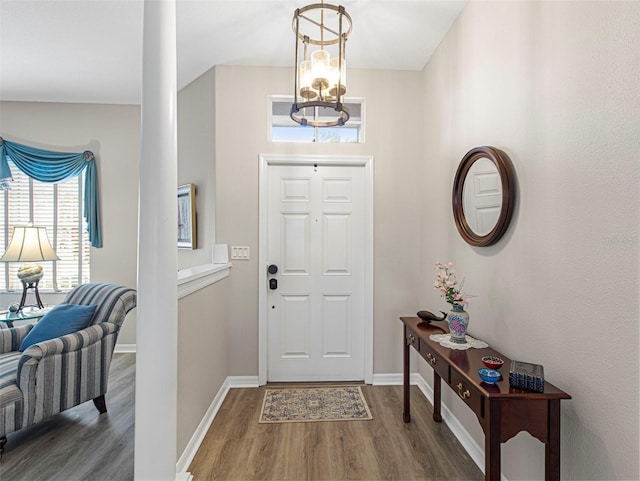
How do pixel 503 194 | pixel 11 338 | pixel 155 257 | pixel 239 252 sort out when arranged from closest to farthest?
1. pixel 155 257
2. pixel 503 194
3. pixel 11 338
4. pixel 239 252

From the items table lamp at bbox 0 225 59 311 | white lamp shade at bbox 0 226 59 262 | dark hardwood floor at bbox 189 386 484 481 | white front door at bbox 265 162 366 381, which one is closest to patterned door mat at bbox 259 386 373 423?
dark hardwood floor at bbox 189 386 484 481

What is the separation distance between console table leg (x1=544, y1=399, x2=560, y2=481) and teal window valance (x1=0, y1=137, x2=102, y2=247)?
4.24 meters

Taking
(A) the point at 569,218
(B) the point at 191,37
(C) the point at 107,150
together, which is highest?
(B) the point at 191,37

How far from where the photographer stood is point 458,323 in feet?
5.99

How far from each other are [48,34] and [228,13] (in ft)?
4.66

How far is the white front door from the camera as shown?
3062 millimetres

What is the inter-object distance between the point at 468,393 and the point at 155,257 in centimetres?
153

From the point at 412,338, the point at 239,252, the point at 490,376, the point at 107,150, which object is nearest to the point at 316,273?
the point at 239,252

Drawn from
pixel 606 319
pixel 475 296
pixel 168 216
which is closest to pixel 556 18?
pixel 606 319

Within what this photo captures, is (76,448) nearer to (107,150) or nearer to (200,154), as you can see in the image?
(200,154)

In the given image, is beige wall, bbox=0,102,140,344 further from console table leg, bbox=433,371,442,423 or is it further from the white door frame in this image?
console table leg, bbox=433,371,442,423

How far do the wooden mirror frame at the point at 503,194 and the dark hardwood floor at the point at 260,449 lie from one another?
1317 millimetres

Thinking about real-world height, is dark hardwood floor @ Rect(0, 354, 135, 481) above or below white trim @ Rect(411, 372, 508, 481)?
below

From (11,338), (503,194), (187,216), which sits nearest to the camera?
(503,194)
